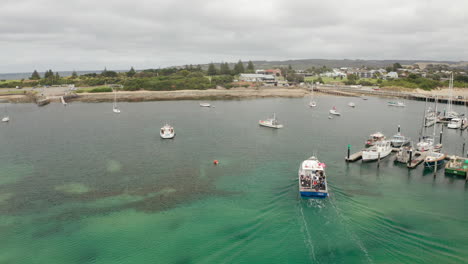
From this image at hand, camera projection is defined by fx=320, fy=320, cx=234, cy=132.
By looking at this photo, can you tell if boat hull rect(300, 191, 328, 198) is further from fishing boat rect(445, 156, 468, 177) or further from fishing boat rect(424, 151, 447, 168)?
fishing boat rect(424, 151, 447, 168)

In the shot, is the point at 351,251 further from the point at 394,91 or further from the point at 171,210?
the point at 394,91

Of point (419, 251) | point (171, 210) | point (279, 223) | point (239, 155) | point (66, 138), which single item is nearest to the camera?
point (419, 251)

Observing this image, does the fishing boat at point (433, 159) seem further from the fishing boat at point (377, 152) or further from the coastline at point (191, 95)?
the coastline at point (191, 95)

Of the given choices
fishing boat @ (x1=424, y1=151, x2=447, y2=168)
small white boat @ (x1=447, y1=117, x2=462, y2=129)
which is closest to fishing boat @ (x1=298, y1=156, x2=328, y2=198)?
fishing boat @ (x1=424, y1=151, x2=447, y2=168)

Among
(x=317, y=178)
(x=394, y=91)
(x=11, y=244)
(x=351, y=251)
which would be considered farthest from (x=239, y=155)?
(x=394, y=91)

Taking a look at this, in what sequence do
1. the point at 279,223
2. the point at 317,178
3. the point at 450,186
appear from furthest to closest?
1. the point at 450,186
2. the point at 317,178
3. the point at 279,223

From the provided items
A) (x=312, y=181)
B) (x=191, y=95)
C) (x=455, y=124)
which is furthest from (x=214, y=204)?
(x=191, y=95)
